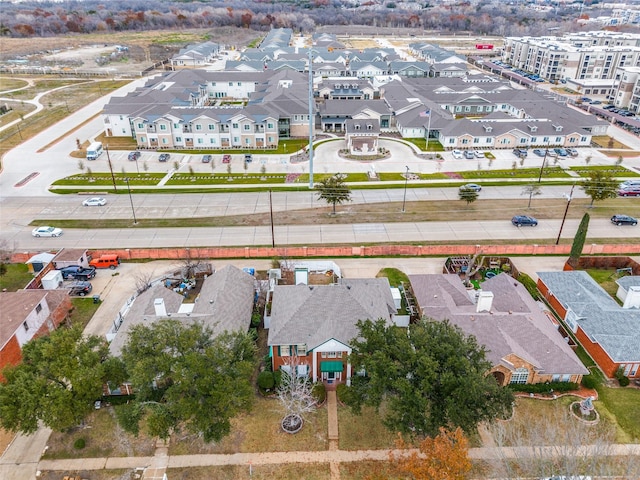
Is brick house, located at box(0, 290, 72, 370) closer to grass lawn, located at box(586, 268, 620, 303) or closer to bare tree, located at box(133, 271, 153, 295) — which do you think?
bare tree, located at box(133, 271, 153, 295)

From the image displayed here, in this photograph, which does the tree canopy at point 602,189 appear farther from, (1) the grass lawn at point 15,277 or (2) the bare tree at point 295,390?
(1) the grass lawn at point 15,277

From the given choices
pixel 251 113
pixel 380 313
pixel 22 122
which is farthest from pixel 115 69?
pixel 380 313

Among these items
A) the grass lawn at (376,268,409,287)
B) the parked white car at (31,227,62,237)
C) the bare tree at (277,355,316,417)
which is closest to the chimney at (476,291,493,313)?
the grass lawn at (376,268,409,287)

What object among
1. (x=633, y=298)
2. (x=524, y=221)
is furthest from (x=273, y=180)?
(x=633, y=298)

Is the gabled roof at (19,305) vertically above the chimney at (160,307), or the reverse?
the chimney at (160,307)

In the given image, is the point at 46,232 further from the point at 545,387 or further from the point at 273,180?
the point at 545,387

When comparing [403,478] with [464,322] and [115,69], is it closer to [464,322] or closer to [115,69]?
[464,322]

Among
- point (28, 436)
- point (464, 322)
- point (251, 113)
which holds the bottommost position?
point (28, 436)

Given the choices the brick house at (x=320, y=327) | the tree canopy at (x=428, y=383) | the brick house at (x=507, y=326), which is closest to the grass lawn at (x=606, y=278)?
the brick house at (x=507, y=326)
